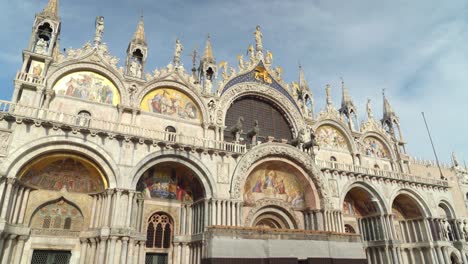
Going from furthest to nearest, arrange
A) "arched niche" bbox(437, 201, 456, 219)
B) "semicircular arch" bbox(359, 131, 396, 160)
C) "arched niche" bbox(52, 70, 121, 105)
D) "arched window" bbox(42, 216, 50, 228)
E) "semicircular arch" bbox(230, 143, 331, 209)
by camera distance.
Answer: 1. "semicircular arch" bbox(359, 131, 396, 160)
2. "arched niche" bbox(437, 201, 456, 219)
3. "semicircular arch" bbox(230, 143, 331, 209)
4. "arched niche" bbox(52, 70, 121, 105)
5. "arched window" bbox(42, 216, 50, 228)

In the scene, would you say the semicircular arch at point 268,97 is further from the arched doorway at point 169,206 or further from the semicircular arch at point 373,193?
the arched doorway at point 169,206

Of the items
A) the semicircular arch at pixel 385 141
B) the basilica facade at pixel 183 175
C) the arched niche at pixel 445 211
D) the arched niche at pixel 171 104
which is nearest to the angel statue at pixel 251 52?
the basilica facade at pixel 183 175

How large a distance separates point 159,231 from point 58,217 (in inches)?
196

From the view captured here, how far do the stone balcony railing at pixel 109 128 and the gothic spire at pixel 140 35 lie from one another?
6.64 meters

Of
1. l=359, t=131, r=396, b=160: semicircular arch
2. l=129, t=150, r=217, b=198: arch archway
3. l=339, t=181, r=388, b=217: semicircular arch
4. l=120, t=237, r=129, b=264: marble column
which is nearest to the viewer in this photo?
l=120, t=237, r=129, b=264: marble column

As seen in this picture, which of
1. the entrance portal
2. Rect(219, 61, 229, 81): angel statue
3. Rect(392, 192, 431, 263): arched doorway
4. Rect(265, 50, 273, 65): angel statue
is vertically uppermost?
Rect(265, 50, 273, 65): angel statue

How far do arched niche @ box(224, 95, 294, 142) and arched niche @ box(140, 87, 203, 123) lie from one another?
264cm

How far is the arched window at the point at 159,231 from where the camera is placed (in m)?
17.0

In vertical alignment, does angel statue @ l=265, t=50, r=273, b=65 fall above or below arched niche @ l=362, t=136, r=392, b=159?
above

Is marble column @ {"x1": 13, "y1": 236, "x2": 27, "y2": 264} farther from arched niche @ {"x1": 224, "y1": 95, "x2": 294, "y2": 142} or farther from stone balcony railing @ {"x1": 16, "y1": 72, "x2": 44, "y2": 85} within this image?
arched niche @ {"x1": 224, "y1": 95, "x2": 294, "y2": 142}

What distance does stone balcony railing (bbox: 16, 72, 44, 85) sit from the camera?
16.3 meters

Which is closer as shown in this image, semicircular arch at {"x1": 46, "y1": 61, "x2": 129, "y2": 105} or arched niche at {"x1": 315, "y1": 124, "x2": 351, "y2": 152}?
semicircular arch at {"x1": 46, "y1": 61, "x2": 129, "y2": 105}

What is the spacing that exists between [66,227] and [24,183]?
2805mm

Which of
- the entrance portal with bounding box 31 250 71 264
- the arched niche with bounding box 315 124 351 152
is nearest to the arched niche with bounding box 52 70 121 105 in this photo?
the entrance portal with bounding box 31 250 71 264
